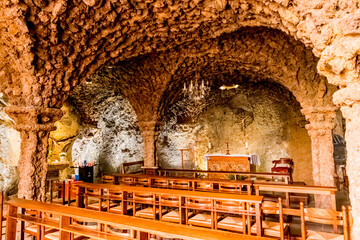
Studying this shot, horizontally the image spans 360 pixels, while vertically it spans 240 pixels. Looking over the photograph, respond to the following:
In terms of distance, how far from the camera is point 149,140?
8766 mm

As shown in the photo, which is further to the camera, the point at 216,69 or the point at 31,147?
the point at 216,69

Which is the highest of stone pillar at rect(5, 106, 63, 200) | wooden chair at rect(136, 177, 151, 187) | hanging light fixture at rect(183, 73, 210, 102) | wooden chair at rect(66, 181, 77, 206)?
hanging light fixture at rect(183, 73, 210, 102)

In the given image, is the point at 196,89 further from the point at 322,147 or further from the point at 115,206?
the point at 115,206

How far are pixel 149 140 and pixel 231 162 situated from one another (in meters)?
3.11

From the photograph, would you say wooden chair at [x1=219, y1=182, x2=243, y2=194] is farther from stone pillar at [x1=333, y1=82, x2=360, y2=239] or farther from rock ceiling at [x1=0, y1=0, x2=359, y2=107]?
rock ceiling at [x1=0, y1=0, x2=359, y2=107]

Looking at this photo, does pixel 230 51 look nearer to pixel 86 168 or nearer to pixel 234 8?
pixel 234 8

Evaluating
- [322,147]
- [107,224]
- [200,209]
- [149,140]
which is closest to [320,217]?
[200,209]

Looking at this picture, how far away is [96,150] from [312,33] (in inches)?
396

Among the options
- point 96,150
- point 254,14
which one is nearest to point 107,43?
point 254,14

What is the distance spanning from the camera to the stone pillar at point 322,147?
→ 5.81m

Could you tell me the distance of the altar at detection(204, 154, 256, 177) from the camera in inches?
318

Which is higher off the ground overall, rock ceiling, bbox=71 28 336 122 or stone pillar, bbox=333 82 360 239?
rock ceiling, bbox=71 28 336 122

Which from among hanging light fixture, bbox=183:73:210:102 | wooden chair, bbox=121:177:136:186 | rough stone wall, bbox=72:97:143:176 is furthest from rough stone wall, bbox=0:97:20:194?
hanging light fixture, bbox=183:73:210:102

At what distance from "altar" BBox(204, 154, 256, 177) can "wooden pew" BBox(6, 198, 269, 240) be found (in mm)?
6040
